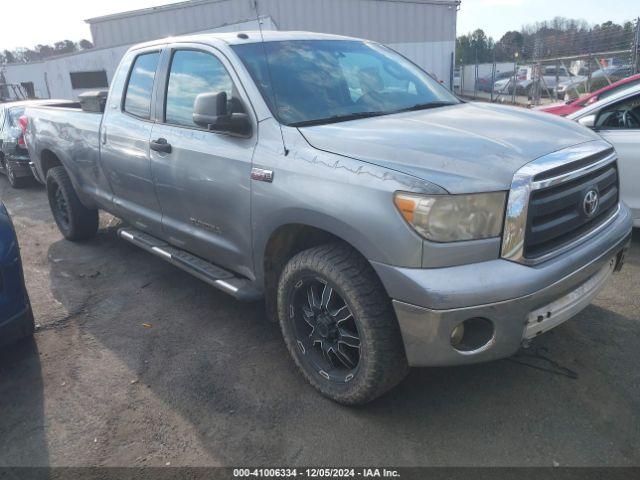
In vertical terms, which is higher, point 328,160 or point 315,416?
point 328,160

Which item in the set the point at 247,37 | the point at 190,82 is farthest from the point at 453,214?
the point at 190,82

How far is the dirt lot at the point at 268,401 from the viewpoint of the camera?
97.9 inches

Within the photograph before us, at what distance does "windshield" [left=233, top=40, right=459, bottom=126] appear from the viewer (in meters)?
3.02

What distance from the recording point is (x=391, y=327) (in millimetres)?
2443

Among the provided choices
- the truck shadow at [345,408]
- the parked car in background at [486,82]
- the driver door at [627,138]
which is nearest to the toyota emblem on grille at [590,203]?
the truck shadow at [345,408]

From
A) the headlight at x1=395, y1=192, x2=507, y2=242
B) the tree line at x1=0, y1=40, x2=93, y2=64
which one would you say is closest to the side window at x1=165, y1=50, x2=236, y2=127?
the headlight at x1=395, y1=192, x2=507, y2=242

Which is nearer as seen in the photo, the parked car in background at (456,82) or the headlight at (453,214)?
the headlight at (453,214)

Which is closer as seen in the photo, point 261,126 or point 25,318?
point 261,126

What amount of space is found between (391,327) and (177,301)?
236 cm

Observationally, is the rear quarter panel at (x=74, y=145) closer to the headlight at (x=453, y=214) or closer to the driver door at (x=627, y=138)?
the headlight at (x=453, y=214)

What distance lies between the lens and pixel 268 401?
2891 mm

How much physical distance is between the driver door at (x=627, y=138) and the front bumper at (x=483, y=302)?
2594 millimetres

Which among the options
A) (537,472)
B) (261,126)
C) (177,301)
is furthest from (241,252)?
(537,472)

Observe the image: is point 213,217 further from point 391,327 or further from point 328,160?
point 391,327
